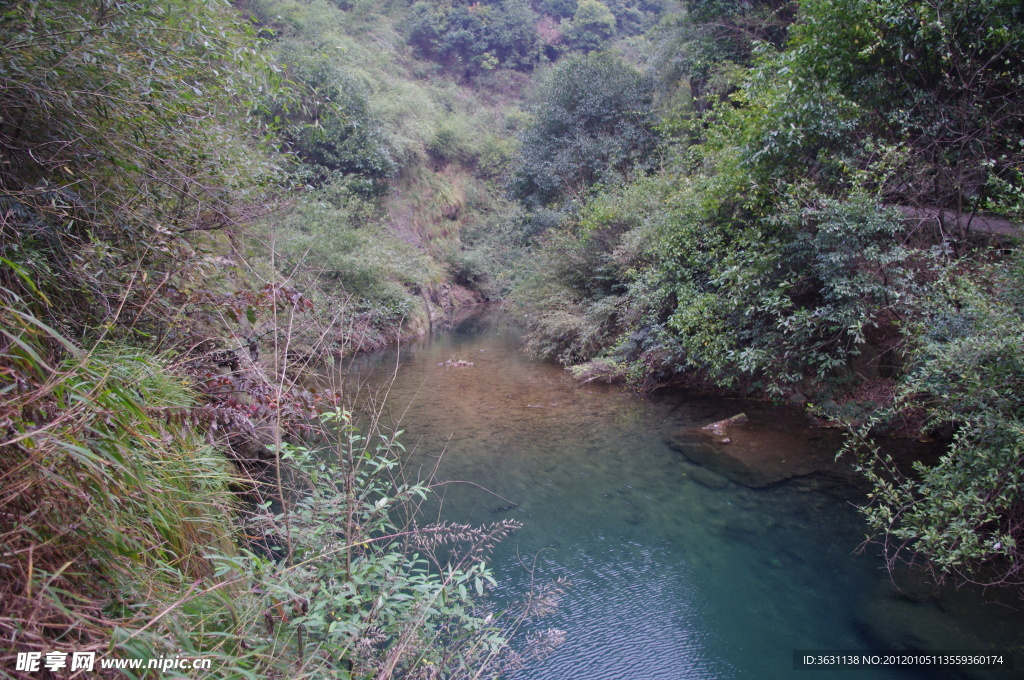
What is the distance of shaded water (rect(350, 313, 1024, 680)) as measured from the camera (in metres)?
3.45

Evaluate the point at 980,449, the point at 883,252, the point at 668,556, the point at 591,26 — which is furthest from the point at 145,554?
the point at 591,26

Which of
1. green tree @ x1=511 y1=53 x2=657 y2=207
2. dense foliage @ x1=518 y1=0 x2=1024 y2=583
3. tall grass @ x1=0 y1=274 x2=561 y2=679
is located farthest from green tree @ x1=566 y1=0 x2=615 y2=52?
tall grass @ x1=0 y1=274 x2=561 y2=679

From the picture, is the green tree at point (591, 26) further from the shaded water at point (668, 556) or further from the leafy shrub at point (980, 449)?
the leafy shrub at point (980, 449)

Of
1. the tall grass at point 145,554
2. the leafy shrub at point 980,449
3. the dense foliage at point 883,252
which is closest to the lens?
the tall grass at point 145,554

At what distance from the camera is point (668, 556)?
4555mm

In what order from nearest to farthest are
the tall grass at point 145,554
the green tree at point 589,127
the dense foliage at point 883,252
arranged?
the tall grass at point 145,554, the dense foliage at point 883,252, the green tree at point 589,127

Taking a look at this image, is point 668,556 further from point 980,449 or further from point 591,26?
point 591,26

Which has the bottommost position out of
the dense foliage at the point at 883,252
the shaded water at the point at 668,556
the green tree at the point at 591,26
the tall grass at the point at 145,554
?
the shaded water at the point at 668,556

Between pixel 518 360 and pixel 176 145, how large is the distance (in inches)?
374

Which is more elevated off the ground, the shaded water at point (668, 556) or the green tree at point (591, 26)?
the green tree at point (591, 26)

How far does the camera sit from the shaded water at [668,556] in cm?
345

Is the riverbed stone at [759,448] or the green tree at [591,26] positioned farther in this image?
the green tree at [591,26]

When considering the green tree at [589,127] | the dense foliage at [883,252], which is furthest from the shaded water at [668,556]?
the green tree at [589,127]

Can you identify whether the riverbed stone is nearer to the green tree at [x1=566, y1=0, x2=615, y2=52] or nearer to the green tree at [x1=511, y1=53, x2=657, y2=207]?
the green tree at [x1=511, y1=53, x2=657, y2=207]
